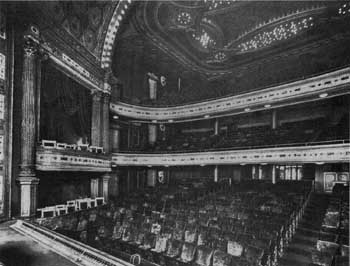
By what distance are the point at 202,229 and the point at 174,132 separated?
11.0 m

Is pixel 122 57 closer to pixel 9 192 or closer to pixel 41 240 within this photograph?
pixel 9 192

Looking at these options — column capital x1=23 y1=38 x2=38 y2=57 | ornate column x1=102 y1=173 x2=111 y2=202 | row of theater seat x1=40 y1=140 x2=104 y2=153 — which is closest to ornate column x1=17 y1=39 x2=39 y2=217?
column capital x1=23 y1=38 x2=38 y2=57

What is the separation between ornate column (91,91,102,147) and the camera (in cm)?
1149

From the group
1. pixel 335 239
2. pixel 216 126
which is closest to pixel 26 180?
pixel 335 239

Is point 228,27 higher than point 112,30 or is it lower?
higher

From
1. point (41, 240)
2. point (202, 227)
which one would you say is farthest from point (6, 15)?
point (202, 227)

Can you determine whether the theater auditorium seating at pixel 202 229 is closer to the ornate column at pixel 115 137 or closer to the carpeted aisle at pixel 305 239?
the carpeted aisle at pixel 305 239

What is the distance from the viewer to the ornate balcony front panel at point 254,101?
31.5 ft

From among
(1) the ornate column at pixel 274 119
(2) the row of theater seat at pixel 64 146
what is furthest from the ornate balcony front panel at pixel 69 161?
(1) the ornate column at pixel 274 119

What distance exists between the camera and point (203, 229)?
19.1ft

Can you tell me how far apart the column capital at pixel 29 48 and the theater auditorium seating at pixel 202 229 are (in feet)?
15.3

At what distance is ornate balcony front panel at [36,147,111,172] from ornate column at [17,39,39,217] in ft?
0.94

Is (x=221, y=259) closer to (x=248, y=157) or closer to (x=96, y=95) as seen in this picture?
(x=248, y=157)

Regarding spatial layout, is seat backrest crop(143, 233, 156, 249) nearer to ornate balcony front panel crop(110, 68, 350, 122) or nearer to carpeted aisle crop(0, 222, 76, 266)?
carpeted aisle crop(0, 222, 76, 266)
